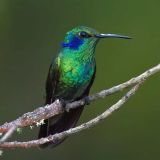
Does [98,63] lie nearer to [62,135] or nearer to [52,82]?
[52,82]

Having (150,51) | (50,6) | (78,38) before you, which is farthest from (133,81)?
(50,6)

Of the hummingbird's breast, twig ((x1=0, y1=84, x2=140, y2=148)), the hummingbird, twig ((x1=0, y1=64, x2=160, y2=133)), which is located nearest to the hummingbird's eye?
the hummingbird

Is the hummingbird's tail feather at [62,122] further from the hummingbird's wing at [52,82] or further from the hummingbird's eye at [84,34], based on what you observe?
the hummingbird's eye at [84,34]

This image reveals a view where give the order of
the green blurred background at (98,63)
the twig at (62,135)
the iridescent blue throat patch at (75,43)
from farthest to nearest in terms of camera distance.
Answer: the green blurred background at (98,63)
the iridescent blue throat patch at (75,43)
the twig at (62,135)

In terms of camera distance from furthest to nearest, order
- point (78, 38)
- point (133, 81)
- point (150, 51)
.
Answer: point (150, 51) → point (78, 38) → point (133, 81)

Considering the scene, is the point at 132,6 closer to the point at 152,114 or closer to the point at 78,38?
the point at 152,114

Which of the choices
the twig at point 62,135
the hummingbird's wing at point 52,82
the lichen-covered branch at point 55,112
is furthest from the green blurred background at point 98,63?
the twig at point 62,135

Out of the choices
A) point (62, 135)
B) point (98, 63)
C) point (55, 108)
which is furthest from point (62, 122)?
point (98, 63)
